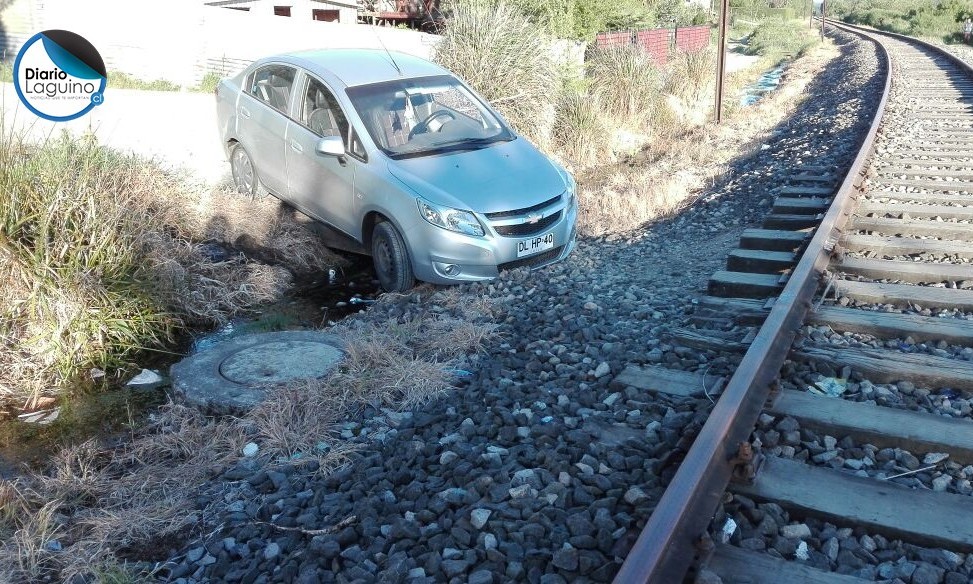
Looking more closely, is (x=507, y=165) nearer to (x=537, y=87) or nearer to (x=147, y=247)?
(x=147, y=247)

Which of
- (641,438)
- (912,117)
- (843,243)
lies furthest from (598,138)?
(641,438)

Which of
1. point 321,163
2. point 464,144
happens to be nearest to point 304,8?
point 321,163

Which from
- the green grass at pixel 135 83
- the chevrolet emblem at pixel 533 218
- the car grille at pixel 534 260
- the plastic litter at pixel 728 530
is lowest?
the car grille at pixel 534 260

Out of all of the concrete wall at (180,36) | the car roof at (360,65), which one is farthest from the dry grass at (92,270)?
the concrete wall at (180,36)

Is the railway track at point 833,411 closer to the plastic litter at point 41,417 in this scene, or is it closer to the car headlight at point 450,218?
the car headlight at point 450,218

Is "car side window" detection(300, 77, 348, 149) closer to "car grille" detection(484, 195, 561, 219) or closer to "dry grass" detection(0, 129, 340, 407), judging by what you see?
"dry grass" detection(0, 129, 340, 407)

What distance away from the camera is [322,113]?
794cm

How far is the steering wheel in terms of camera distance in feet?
25.4

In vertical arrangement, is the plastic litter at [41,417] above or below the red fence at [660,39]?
below

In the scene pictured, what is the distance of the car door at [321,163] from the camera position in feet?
24.8

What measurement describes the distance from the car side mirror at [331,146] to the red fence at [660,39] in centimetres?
1111

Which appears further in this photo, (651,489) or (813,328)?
(813,328)

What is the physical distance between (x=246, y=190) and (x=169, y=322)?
9.95 ft

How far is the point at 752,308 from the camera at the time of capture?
5.14m
